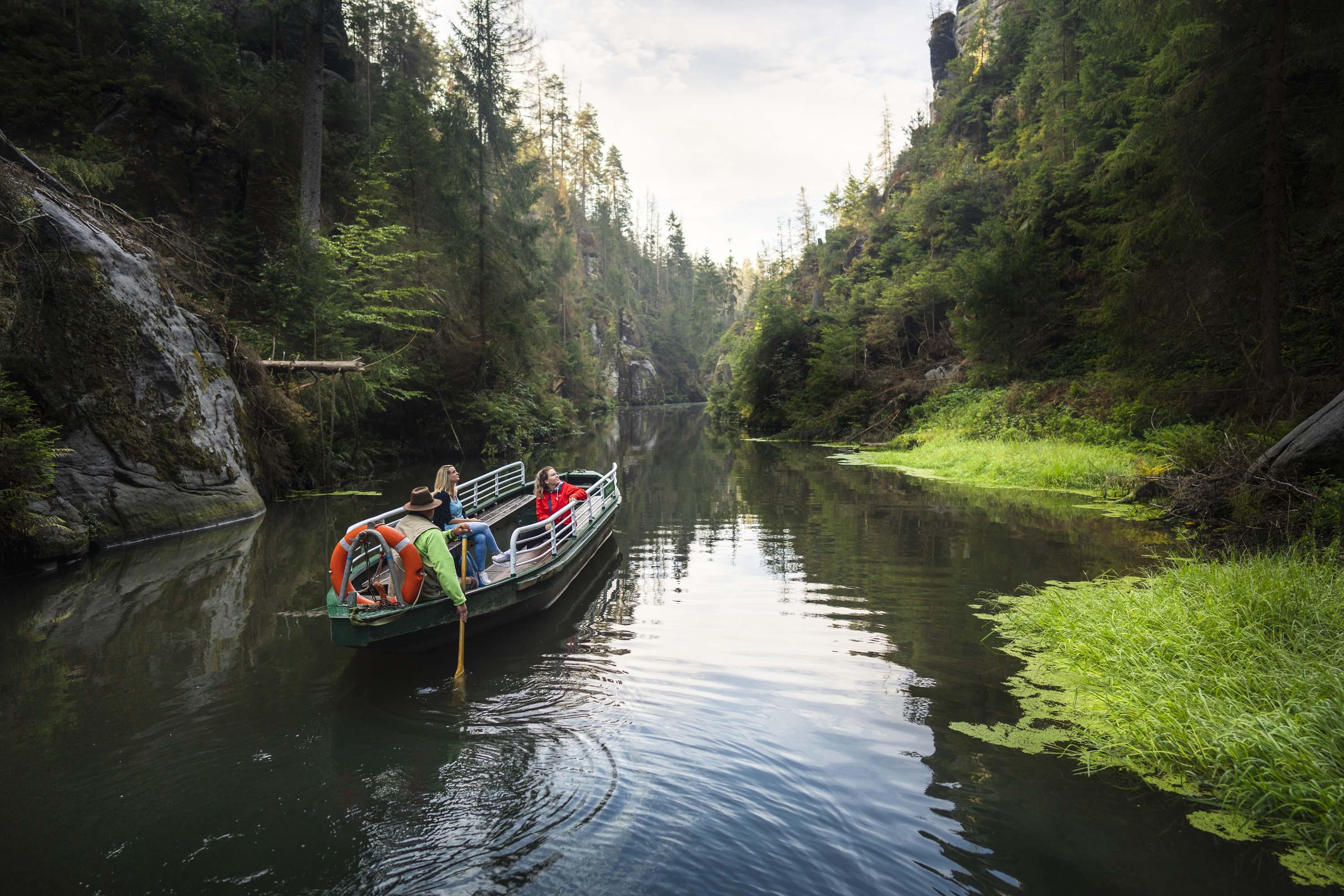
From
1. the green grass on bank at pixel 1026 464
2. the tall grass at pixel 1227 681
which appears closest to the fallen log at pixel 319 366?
the tall grass at pixel 1227 681

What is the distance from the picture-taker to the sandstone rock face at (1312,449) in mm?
7531

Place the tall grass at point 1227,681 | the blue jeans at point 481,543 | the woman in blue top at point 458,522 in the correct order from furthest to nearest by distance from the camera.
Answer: the blue jeans at point 481,543 < the woman in blue top at point 458,522 < the tall grass at point 1227,681

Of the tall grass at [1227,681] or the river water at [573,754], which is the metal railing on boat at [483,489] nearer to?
the river water at [573,754]

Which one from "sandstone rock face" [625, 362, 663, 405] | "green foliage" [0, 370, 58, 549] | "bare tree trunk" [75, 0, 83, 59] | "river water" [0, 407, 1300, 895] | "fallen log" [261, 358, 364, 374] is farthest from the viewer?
"sandstone rock face" [625, 362, 663, 405]

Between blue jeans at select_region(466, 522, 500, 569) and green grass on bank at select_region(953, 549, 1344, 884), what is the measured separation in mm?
5017

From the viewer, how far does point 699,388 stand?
9238cm

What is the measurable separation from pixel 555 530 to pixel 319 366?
999 centimetres

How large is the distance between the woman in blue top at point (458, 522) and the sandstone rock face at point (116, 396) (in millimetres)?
6331

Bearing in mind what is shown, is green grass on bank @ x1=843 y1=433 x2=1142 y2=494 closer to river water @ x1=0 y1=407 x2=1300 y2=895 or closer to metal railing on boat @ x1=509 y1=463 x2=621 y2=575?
river water @ x1=0 y1=407 x2=1300 y2=895

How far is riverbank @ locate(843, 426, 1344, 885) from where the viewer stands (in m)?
3.46

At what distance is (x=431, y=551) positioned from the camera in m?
6.16

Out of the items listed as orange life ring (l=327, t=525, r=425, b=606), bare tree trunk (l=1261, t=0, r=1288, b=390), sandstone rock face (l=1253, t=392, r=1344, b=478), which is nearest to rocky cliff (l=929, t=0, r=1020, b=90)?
bare tree trunk (l=1261, t=0, r=1288, b=390)

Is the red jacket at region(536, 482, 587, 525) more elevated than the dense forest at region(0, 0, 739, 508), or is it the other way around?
the dense forest at region(0, 0, 739, 508)

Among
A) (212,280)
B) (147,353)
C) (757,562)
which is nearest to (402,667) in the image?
(757,562)
